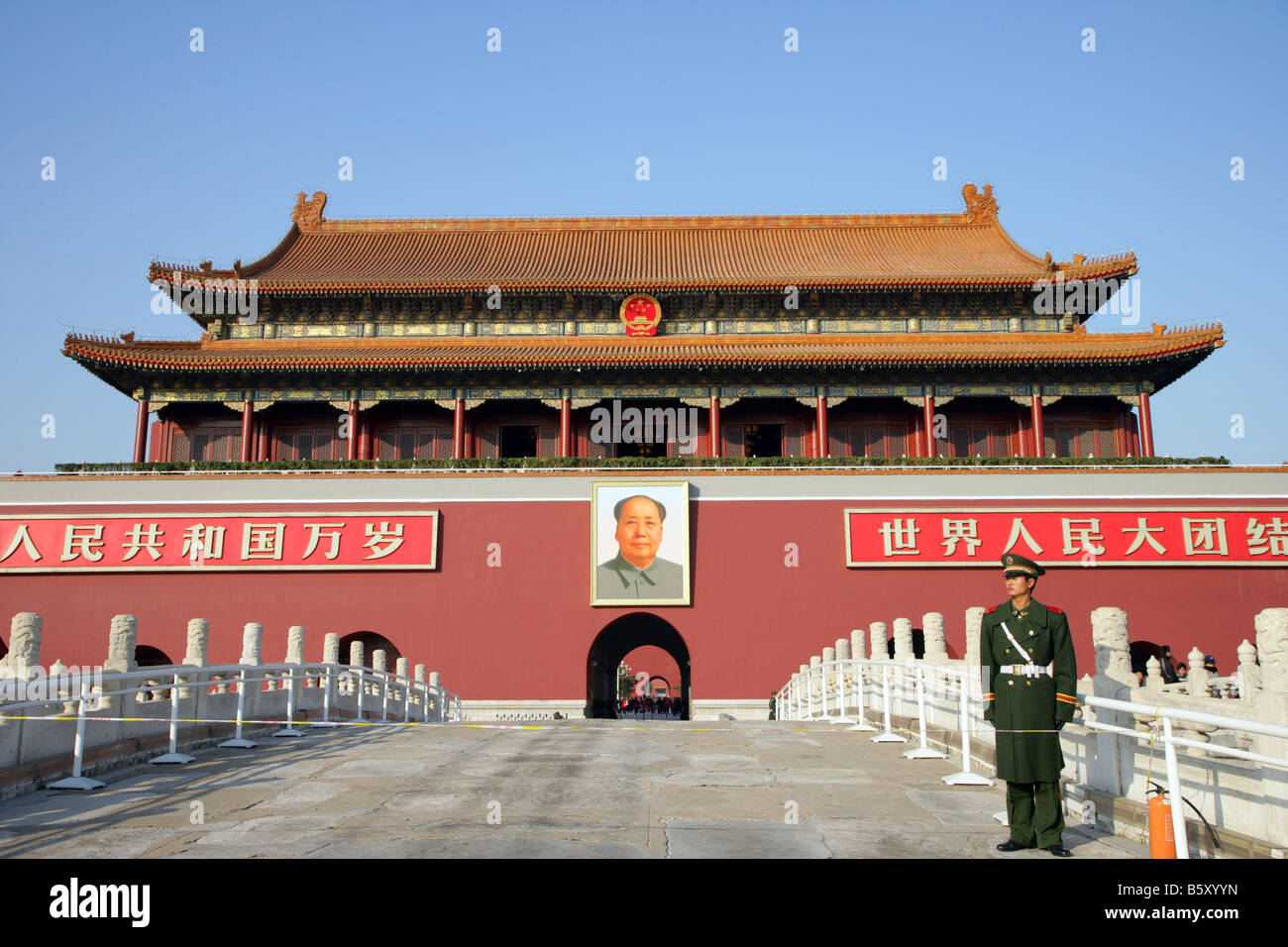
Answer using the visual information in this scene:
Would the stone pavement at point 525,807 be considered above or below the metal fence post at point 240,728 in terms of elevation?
below

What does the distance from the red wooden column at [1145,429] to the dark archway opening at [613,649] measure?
11.0 meters

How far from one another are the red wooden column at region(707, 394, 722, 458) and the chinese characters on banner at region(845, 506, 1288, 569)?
12.3ft

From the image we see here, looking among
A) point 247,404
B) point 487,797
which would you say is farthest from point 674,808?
point 247,404

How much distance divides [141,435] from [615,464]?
35.9ft

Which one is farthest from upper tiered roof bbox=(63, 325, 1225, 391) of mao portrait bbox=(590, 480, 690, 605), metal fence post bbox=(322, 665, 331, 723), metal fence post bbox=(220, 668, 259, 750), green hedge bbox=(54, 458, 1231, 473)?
metal fence post bbox=(220, 668, 259, 750)

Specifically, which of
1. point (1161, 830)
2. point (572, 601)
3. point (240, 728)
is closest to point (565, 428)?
point (572, 601)

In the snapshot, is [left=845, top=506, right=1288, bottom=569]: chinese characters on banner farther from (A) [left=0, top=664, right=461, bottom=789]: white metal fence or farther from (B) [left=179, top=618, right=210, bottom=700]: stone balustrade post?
(B) [left=179, top=618, right=210, bottom=700]: stone balustrade post

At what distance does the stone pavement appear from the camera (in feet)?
18.2

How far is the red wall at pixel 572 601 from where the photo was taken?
67.5ft

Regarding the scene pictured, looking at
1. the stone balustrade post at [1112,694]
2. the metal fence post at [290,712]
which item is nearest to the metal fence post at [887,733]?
the stone balustrade post at [1112,694]

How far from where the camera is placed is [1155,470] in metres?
21.2

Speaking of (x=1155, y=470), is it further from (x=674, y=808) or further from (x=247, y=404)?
(x=247, y=404)

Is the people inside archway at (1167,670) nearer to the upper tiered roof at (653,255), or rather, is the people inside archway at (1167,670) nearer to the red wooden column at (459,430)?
the upper tiered roof at (653,255)

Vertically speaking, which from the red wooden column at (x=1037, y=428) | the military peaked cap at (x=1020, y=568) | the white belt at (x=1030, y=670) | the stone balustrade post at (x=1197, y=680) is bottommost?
the stone balustrade post at (x=1197, y=680)
